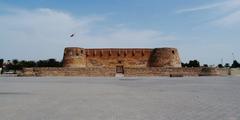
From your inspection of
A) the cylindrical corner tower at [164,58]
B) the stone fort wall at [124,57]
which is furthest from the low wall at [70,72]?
the cylindrical corner tower at [164,58]

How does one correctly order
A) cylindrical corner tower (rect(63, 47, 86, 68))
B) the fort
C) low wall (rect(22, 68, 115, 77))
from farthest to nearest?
the fort < cylindrical corner tower (rect(63, 47, 86, 68)) < low wall (rect(22, 68, 115, 77))

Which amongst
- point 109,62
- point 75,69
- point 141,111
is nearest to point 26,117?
point 141,111

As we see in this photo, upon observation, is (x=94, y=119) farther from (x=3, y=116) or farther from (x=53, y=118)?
(x=3, y=116)

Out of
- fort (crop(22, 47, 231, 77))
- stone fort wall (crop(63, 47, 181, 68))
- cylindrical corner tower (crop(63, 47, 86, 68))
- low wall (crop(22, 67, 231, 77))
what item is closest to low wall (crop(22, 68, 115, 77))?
low wall (crop(22, 67, 231, 77))

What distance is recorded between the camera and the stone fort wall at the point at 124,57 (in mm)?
41688

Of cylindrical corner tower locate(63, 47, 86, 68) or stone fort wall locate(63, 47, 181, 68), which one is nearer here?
cylindrical corner tower locate(63, 47, 86, 68)

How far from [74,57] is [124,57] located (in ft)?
17.0

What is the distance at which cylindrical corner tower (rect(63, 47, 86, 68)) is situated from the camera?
41219 millimetres

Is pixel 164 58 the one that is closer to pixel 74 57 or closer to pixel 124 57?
pixel 124 57

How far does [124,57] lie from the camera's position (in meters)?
42.1

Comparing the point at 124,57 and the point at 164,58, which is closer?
the point at 164,58

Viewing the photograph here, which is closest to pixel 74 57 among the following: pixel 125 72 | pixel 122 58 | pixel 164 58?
pixel 122 58

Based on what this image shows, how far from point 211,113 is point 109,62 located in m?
36.1

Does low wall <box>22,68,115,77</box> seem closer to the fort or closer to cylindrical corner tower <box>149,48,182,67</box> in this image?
the fort
